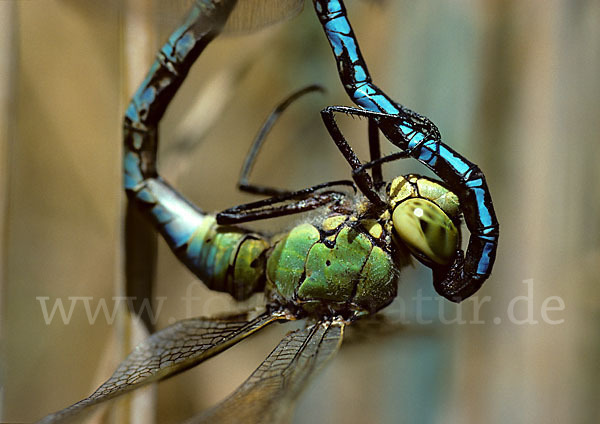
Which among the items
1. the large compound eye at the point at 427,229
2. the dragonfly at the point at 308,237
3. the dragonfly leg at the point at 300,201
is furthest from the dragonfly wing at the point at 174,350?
the large compound eye at the point at 427,229

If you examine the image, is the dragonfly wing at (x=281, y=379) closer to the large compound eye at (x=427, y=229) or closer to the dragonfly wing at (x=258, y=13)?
the large compound eye at (x=427, y=229)

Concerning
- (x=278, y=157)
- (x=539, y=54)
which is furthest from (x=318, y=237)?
(x=539, y=54)

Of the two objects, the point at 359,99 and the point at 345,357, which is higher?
the point at 359,99

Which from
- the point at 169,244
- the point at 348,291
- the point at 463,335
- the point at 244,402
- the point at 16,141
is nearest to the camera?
the point at 244,402

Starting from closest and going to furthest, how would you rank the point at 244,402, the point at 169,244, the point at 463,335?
1. the point at 244,402
2. the point at 169,244
3. the point at 463,335

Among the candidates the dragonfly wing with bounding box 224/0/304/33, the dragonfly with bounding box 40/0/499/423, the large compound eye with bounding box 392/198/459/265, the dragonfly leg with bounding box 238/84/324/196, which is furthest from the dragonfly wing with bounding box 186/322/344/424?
the dragonfly wing with bounding box 224/0/304/33

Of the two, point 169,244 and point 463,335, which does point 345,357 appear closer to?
point 463,335

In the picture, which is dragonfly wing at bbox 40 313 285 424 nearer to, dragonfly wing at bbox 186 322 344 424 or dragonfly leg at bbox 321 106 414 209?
dragonfly wing at bbox 186 322 344 424
